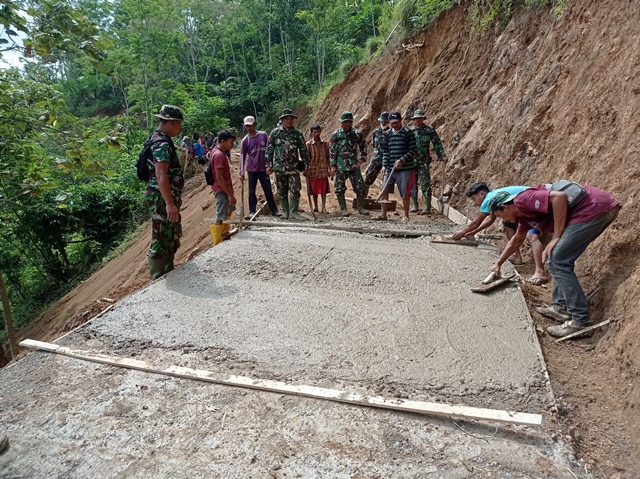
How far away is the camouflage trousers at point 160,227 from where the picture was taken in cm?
430

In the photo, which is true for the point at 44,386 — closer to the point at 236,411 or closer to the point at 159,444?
the point at 159,444

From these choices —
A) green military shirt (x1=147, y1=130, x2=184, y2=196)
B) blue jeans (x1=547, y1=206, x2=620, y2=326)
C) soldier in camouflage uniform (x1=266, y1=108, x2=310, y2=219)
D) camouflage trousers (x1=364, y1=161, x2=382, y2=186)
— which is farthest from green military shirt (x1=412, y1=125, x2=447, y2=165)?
green military shirt (x1=147, y1=130, x2=184, y2=196)

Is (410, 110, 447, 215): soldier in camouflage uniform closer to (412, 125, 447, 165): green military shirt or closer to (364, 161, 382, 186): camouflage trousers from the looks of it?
(412, 125, 447, 165): green military shirt

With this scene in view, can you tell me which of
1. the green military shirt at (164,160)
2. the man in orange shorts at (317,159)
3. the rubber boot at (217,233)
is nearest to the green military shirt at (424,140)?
the man in orange shorts at (317,159)

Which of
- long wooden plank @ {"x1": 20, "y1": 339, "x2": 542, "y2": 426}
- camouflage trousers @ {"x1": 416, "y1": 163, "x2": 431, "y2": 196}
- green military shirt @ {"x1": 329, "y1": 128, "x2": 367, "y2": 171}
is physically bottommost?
long wooden plank @ {"x1": 20, "y1": 339, "x2": 542, "y2": 426}

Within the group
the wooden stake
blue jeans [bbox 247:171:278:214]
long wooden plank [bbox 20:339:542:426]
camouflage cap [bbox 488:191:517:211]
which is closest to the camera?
long wooden plank [bbox 20:339:542:426]

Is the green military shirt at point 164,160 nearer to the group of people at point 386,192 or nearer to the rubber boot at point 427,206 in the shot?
the group of people at point 386,192

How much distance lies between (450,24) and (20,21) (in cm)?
1063

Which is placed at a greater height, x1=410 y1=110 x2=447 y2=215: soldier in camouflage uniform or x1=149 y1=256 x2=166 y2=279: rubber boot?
x1=410 y1=110 x2=447 y2=215: soldier in camouflage uniform

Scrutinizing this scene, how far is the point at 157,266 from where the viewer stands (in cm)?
456

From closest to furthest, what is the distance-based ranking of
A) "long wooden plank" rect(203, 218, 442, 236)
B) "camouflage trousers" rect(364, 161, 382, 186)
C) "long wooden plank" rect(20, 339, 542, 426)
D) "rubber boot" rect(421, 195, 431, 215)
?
"long wooden plank" rect(20, 339, 542, 426)
"long wooden plank" rect(203, 218, 442, 236)
"rubber boot" rect(421, 195, 431, 215)
"camouflage trousers" rect(364, 161, 382, 186)

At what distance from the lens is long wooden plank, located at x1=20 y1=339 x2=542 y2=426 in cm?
225

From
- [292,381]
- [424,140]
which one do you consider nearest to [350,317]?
[292,381]

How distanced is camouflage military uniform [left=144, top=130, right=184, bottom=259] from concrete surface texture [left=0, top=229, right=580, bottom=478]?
1.32ft
